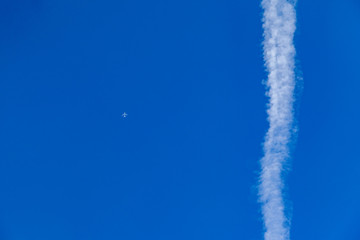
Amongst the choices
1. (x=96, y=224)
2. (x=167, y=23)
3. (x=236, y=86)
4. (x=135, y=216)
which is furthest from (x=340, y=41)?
(x=96, y=224)

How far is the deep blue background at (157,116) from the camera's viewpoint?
1023 millimetres

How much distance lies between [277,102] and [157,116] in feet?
1.10

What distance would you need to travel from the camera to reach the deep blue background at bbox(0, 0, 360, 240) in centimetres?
102

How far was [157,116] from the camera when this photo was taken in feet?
3.44

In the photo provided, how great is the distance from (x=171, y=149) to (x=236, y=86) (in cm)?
25

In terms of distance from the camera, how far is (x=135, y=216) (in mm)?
1091

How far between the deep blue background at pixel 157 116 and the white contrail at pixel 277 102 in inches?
1.0

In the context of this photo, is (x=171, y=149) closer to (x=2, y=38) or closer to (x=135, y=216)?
(x=135, y=216)

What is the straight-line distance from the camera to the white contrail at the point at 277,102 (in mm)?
1027

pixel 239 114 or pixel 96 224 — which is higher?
pixel 239 114

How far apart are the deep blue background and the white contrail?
3 cm

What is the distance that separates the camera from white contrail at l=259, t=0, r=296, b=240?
1.03 m

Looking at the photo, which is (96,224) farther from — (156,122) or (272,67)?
(272,67)

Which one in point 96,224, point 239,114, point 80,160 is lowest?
point 96,224
